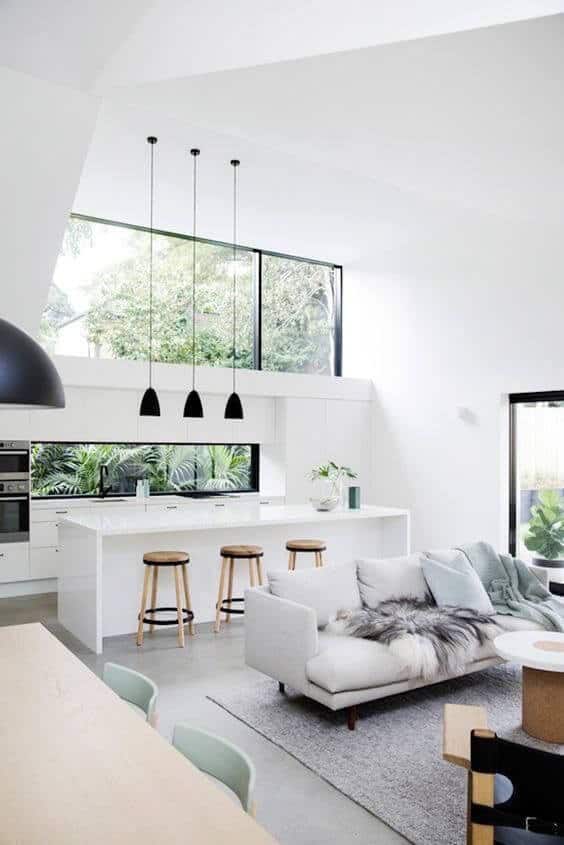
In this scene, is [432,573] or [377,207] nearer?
[432,573]

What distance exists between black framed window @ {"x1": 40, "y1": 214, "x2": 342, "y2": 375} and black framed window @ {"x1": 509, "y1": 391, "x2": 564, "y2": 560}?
2919mm

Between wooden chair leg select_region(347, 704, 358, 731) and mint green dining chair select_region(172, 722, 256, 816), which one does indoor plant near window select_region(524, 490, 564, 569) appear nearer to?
wooden chair leg select_region(347, 704, 358, 731)

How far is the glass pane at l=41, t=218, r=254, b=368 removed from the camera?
754 centimetres

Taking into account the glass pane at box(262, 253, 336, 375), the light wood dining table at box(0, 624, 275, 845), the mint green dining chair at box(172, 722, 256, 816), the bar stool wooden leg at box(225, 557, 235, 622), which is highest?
the glass pane at box(262, 253, 336, 375)

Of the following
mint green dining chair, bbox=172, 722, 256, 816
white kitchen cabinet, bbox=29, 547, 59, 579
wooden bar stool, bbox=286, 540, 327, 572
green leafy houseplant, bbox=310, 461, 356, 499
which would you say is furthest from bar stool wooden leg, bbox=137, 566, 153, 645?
mint green dining chair, bbox=172, 722, 256, 816

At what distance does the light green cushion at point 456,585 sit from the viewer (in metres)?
4.63

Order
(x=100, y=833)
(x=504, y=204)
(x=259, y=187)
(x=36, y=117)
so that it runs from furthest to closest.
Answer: (x=259, y=187) → (x=504, y=204) → (x=36, y=117) → (x=100, y=833)

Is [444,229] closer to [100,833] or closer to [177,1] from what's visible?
[177,1]

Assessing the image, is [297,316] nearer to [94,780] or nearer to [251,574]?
[251,574]

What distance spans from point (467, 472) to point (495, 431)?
1.87 ft

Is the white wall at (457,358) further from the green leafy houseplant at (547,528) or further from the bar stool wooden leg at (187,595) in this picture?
the bar stool wooden leg at (187,595)

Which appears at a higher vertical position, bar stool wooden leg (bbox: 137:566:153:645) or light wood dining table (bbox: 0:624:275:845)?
light wood dining table (bbox: 0:624:275:845)

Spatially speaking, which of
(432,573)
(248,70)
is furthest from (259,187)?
(432,573)

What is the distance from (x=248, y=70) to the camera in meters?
3.91
